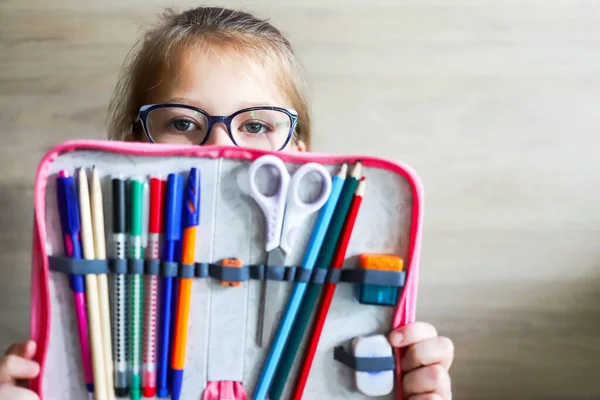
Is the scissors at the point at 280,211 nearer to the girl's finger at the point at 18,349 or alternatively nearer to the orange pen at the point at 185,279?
the orange pen at the point at 185,279

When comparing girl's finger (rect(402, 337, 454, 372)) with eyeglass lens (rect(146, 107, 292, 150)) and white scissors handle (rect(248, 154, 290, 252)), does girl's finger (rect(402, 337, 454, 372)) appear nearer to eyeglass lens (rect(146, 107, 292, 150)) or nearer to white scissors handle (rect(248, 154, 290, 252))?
white scissors handle (rect(248, 154, 290, 252))

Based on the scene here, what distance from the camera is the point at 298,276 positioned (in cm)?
36

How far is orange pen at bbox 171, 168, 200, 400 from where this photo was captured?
1.15 feet

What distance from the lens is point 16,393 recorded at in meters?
0.35

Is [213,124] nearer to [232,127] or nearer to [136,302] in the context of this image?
[232,127]

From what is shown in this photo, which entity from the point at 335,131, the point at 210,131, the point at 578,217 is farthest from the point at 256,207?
the point at 578,217

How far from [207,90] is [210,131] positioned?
0.15 feet

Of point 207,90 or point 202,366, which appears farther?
point 207,90

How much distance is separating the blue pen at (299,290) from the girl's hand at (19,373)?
0.54ft

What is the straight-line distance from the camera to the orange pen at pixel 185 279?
1.15 ft

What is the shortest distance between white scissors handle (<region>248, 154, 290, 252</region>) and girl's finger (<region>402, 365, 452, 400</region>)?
153 millimetres

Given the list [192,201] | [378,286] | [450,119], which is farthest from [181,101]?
[450,119]

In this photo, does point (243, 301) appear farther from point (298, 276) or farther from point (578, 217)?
point (578, 217)

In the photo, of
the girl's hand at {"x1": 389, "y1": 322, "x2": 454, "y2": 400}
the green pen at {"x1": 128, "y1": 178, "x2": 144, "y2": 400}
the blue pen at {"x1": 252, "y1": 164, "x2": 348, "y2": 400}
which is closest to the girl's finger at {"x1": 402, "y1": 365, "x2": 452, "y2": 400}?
the girl's hand at {"x1": 389, "y1": 322, "x2": 454, "y2": 400}
